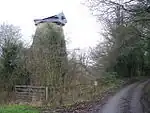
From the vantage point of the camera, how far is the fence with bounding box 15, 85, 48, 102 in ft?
71.8

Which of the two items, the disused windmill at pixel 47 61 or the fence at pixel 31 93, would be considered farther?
the disused windmill at pixel 47 61

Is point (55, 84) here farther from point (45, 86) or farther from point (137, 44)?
point (137, 44)

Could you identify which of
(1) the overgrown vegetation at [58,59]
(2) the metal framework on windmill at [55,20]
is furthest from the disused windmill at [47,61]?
(2) the metal framework on windmill at [55,20]

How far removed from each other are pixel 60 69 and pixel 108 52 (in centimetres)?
2164

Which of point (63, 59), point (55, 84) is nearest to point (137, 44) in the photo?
point (63, 59)

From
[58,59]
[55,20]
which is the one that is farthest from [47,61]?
[55,20]

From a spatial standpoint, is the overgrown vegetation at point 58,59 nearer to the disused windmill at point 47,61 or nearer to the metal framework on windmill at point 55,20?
the disused windmill at point 47,61

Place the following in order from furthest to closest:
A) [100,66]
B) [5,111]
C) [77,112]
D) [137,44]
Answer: [100,66] < [137,44] < [77,112] < [5,111]

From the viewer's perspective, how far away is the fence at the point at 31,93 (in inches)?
862

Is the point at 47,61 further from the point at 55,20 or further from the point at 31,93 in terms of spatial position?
the point at 55,20

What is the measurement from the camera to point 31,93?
933 inches

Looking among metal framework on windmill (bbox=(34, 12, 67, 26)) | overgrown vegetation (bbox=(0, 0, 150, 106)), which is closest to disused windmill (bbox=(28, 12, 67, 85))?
overgrown vegetation (bbox=(0, 0, 150, 106))

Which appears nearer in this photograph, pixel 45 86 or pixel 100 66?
pixel 45 86

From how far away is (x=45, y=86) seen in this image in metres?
22.5
